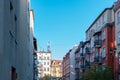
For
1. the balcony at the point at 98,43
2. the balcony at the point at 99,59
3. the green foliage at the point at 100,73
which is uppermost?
the balcony at the point at 98,43

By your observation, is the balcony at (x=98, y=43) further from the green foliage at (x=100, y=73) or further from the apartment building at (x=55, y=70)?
the apartment building at (x=55, y=70)

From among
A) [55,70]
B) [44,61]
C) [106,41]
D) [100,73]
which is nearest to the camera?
[100,73]

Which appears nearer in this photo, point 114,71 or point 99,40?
point 114,71

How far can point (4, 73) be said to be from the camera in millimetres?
12258

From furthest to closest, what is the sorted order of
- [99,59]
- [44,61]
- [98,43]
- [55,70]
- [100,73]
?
1. [55,70]
2. [44,61]
3. [98,43]
4. [99,59]
5. [100,73]

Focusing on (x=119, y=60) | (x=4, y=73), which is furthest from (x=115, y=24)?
(x=4, y=73)

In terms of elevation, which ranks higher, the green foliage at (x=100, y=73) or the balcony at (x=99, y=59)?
the balcony at (x=99, y=59)

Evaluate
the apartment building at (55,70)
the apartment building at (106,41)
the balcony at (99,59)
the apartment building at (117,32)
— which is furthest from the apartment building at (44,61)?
the apartment building at (117,32)

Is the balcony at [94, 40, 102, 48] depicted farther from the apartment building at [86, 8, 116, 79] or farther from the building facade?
the building facade

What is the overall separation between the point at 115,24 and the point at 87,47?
27527 millimetres

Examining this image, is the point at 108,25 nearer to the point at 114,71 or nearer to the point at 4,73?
the point at 114,71

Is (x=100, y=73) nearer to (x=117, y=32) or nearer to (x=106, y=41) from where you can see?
→ (x=117, y=32)

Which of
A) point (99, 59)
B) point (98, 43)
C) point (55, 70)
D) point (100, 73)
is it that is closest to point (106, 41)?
point (98, 43)

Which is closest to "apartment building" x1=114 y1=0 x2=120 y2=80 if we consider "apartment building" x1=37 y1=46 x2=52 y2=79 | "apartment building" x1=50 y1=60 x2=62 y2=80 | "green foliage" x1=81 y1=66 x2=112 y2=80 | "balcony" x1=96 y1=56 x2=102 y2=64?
"green foliage" x1=81 y1=66 x2=112 y2=80
